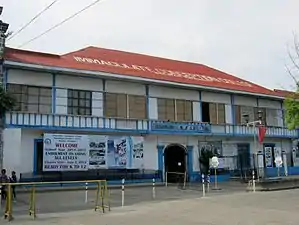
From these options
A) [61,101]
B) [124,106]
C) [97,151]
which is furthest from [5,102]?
[124,106]

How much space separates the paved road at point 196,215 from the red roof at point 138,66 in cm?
1261

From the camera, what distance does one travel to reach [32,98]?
25234mm

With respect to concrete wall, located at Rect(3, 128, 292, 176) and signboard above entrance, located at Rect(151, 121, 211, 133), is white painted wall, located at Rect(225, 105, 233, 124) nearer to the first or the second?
concrete wall, located at Rect(3, 128, 292, 176)

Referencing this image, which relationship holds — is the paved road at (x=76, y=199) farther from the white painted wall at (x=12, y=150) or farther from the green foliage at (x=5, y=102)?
the green foliage at (x=5, y=102)

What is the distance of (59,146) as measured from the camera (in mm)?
25062

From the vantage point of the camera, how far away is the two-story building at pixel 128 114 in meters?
24.7

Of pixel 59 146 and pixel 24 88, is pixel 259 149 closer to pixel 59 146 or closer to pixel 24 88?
pixel 59 146

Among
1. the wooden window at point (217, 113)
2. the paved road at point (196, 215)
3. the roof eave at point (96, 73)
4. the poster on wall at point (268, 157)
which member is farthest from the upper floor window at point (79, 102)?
the poster on wall at point (268, 157)

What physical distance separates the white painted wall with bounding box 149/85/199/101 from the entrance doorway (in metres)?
5.97

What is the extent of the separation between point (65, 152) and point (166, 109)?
846cm

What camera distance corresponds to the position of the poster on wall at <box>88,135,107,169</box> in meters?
26.3

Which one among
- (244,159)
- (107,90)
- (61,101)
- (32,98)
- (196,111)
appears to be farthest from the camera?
(244,159)

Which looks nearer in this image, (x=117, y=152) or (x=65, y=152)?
(x=65, y=152)

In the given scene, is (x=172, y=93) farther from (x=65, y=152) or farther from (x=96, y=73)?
(x=65, y=152)
